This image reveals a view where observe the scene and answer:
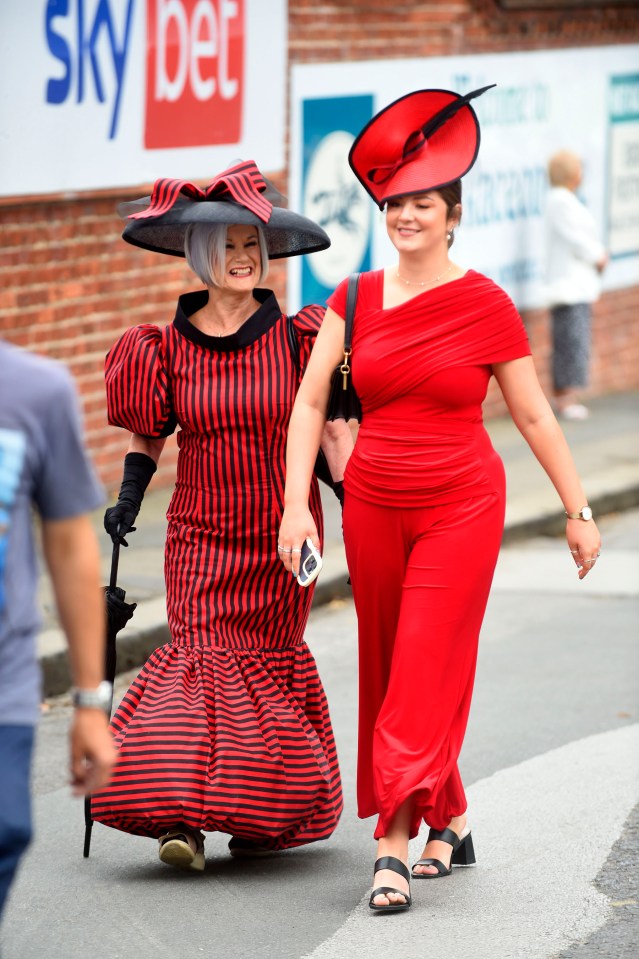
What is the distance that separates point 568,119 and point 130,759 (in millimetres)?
10893

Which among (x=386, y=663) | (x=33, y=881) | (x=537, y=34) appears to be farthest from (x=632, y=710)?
(x=537, y=34)

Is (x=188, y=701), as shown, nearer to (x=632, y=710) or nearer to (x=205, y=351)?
(x=205, y=351)

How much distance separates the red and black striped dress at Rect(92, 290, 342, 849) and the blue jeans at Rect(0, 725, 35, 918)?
171cm

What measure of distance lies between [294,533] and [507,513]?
601 centimetres

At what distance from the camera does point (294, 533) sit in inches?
183

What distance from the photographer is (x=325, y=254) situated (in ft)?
38.8

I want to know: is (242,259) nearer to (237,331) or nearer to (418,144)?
(237,331)

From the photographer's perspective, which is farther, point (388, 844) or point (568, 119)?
point (568, 119)

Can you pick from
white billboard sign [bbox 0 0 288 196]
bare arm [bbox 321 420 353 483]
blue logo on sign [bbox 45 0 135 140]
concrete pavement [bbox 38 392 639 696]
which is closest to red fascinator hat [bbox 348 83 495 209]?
bare arm [bbox 321 420 353 483]

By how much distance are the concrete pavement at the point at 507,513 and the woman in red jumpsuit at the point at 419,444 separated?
2724 millimetres

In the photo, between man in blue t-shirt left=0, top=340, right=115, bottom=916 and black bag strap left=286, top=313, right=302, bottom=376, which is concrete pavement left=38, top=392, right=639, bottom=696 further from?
man in blue t-shirt left=0, top=340, right=115, bottom=916

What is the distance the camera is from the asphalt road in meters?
Result: 4.44

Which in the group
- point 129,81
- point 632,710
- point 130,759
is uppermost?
point 129,81

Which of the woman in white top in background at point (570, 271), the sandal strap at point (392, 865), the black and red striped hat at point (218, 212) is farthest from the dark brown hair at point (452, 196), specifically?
the woman in white top in background at point (570, 271)
